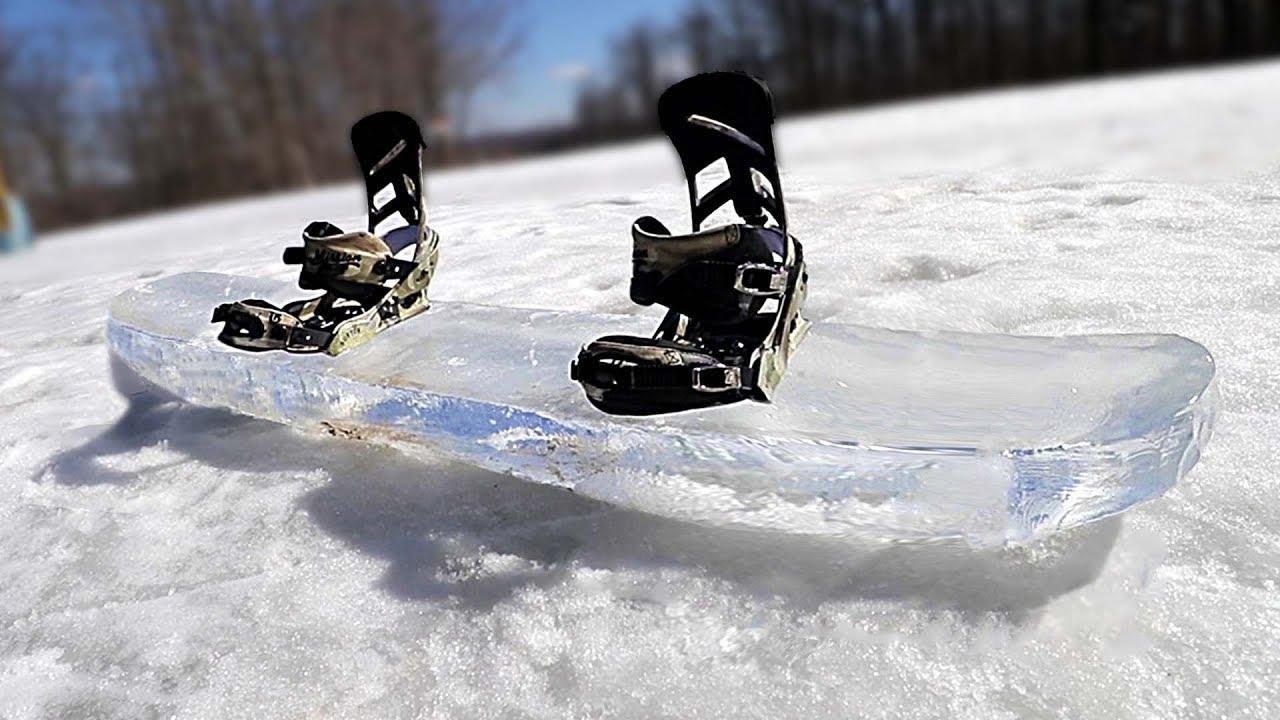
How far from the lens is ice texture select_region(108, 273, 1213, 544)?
1.46 m

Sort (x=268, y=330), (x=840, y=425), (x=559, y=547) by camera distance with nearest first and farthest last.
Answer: (x=840, y=425) < (x=559, y=547) < (x=268, y=330)

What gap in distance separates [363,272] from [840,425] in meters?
1.40

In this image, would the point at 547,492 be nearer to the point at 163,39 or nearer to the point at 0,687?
the point at 0,687

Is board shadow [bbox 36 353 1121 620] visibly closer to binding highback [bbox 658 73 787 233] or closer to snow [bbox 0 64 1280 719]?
snow [bbox 0 64 1280 719]

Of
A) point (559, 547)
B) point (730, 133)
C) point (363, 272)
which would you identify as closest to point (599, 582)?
point (559, 547)

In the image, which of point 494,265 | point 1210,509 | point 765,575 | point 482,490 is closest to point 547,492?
point 482,490

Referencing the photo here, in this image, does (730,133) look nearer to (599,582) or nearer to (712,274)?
(712,274)

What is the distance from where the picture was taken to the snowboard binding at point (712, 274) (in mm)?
1685

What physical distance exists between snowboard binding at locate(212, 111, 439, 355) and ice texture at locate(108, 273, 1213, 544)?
0.07 metres

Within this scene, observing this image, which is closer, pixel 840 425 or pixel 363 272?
pixel 840 425

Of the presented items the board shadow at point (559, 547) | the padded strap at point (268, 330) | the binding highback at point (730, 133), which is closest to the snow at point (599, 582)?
the board shadow at point (559, 547)

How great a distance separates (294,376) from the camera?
7.53ft

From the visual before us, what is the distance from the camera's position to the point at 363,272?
243 cm

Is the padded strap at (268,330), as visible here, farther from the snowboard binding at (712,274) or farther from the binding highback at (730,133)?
the binding highback at (730,133)
